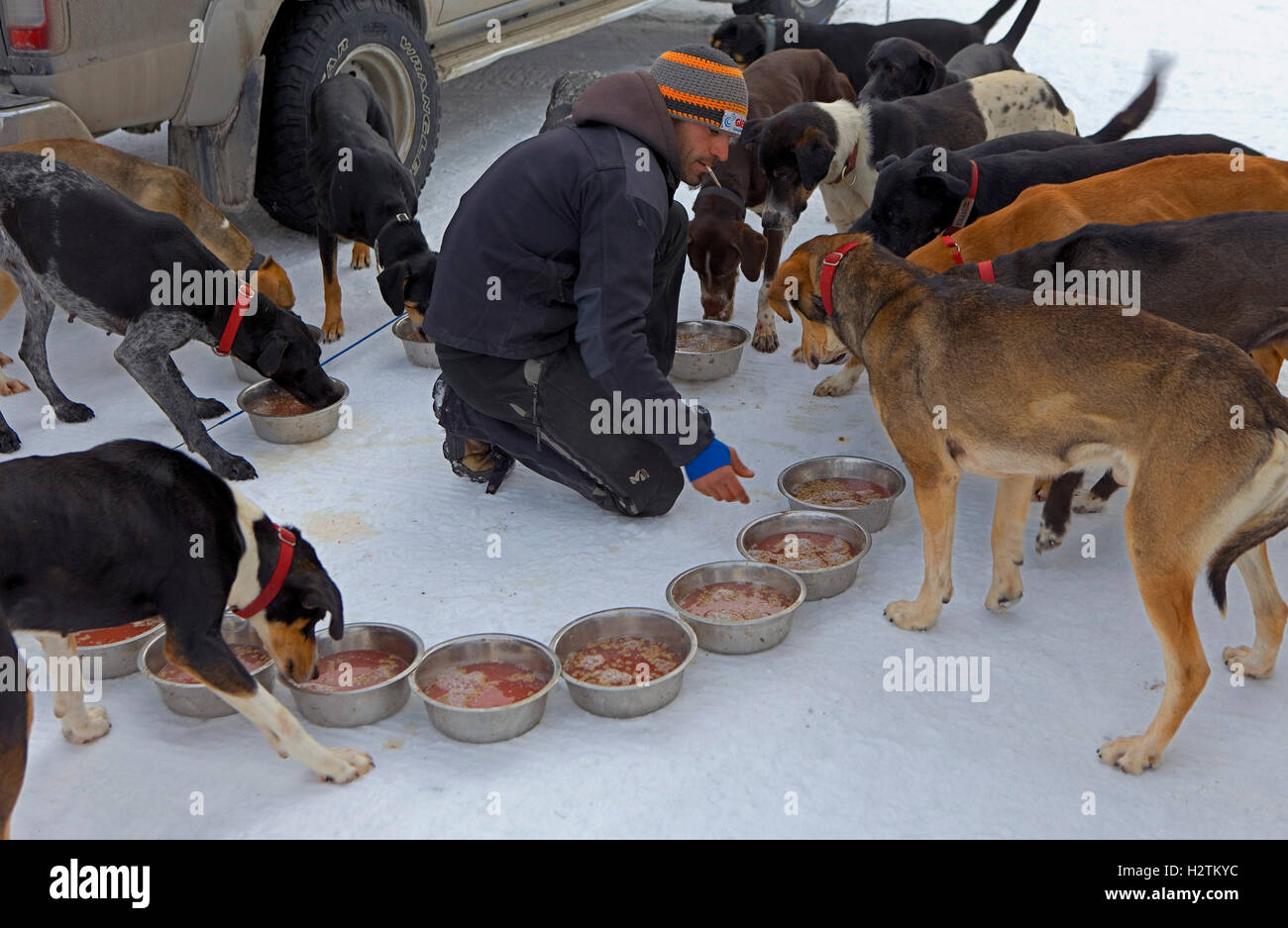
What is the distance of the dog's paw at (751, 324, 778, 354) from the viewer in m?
5.61

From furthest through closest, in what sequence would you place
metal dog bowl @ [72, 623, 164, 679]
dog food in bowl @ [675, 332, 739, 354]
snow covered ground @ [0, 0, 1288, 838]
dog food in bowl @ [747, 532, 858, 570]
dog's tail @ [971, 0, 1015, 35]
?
1. dog's tail @ [971, 0, 1015, 35]
2. dog food in bowl @ [675, 332, 739, 354]
3. dog food in bowl @ [747, 532, 858, 570]
4. metal dog bowl @ [72, 623, 164, 679]
5. snow covered ground @ [0, 0, 1288, 838]

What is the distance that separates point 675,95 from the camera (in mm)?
3816

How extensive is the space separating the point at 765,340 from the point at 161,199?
2.87 m

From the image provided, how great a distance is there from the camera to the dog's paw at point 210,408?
5.14 meters

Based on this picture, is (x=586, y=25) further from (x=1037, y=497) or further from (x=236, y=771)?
(x=236, y=771)

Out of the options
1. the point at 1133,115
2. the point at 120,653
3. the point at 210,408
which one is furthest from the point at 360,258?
the point at 1133,115

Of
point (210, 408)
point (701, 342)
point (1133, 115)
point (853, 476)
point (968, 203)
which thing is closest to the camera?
point (853, 476)

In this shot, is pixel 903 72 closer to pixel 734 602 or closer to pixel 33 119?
pixel 734 602

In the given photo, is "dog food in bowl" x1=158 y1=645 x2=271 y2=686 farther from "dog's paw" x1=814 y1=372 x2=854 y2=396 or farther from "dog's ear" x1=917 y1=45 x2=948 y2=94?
"dog's ear" x1=917 y1=45 x2=948 y2=94

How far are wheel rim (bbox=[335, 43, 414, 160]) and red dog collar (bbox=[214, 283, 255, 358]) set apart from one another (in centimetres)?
226

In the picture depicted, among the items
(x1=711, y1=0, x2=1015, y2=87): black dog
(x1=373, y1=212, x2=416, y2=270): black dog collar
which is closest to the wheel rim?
(x1=373, y1=212, x2=416, y2=270): black dog collar

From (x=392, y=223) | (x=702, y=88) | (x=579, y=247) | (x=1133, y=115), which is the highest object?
(x=702, y=88)

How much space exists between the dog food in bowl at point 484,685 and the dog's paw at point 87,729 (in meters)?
0.88

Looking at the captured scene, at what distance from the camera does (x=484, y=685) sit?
3.44m
